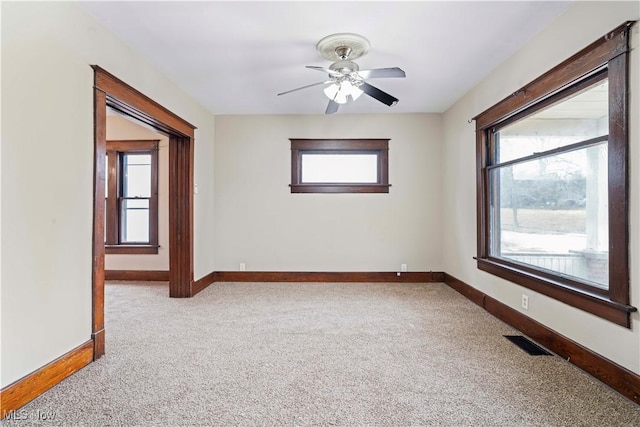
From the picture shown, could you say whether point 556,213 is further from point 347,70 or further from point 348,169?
point 348,169

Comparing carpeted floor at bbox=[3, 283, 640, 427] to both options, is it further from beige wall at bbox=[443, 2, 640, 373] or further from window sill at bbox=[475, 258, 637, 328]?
window sill at bbox=[475, 258, 637, 328]

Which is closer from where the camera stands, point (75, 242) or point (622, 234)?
point (622, 234)

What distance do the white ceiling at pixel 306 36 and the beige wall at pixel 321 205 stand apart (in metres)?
1.08

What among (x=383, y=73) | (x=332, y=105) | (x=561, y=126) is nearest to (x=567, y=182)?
(x=561, y=126)

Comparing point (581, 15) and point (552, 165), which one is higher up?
point (581, 15)

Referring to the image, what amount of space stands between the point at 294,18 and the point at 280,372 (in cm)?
255

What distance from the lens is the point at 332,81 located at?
2914 mm

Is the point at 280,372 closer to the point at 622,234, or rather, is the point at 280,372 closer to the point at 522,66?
the point at 622,234

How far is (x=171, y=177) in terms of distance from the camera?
13.3ft

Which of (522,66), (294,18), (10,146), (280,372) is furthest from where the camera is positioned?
(522,66)

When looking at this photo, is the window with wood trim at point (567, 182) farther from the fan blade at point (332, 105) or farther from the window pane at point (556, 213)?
the fan blade at point (332, 105)

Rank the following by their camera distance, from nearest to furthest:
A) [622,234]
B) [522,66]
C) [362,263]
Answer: [622,234] < [522,66] < [362,263]

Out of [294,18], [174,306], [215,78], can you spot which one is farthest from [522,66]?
[174,306]

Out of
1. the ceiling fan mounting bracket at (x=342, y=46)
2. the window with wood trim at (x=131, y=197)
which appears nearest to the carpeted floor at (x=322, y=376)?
the window with wood trim at (x=131, y=197)
